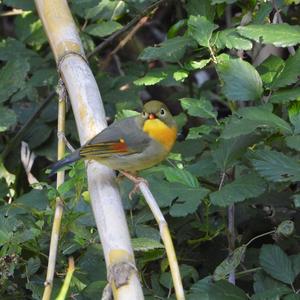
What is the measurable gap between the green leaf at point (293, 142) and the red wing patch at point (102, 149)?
2.39 ft

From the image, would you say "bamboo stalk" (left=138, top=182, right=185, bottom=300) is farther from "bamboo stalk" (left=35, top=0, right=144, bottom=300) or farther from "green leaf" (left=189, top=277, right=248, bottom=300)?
"green leaf" (left=189, top=277, right=248, bottom=300)

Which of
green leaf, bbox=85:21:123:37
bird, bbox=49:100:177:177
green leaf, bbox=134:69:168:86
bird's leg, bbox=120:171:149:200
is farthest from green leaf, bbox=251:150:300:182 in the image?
green leaf, bbox=85:21:123:37

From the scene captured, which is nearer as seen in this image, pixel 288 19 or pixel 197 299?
pixel 197 299

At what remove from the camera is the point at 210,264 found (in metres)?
3.65

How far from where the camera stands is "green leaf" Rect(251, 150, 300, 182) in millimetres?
2766

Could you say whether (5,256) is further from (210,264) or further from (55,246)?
(210,264)

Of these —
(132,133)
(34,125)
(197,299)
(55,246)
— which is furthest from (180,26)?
(55,246)

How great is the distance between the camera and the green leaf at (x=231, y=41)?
3.29m

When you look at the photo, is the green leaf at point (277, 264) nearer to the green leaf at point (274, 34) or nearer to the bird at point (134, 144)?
the bird at point (134, 144)

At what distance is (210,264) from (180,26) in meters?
1.18

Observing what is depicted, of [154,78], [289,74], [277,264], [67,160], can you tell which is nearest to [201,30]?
[154,78]

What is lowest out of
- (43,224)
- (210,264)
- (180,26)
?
(210,264)

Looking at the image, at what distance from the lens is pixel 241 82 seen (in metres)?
3.12

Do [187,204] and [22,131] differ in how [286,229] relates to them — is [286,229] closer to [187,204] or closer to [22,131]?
[187,204]
